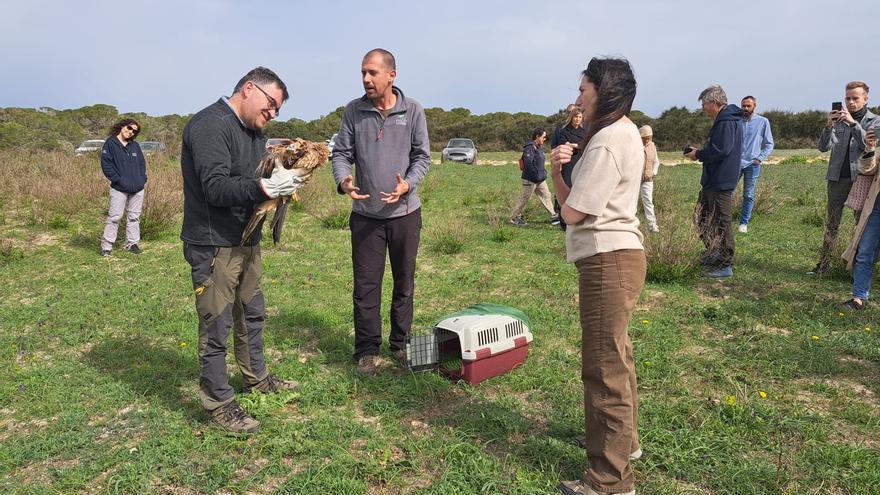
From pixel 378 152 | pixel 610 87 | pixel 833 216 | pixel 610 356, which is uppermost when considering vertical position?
pixel 610 87

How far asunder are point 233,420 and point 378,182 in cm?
176

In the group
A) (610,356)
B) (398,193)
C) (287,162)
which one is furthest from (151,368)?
(610,356)

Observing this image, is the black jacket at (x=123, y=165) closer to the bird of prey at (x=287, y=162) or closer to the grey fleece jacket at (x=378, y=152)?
the grey fleece jacket at (x=378, y=152)

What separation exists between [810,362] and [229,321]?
12.9 ft

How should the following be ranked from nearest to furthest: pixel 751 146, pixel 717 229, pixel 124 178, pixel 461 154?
pixel 717 229 < pixel 124 178 < pixel 751 146 < pixel 461 154

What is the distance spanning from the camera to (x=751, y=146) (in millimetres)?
7961

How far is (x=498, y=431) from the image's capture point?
124 inches

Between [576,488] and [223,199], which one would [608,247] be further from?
[223,199]

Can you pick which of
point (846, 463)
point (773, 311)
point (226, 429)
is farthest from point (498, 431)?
point (773, 311)

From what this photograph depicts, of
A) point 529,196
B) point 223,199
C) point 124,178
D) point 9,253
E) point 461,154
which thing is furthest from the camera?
point 461,154

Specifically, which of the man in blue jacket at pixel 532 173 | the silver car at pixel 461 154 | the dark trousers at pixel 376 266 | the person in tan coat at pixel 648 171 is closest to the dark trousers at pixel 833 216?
the person in tan coat at pixel 648 171

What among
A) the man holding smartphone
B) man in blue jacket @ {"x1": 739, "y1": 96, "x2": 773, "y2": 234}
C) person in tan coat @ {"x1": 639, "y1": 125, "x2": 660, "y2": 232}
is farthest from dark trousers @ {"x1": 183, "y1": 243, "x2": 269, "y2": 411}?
man in blue jacket @ {"x1": 739, "y1": 96, "x2": 773, "y2": 234}

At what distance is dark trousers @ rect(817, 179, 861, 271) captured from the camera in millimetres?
5859

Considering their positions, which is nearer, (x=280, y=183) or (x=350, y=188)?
(x=280, y=183)
